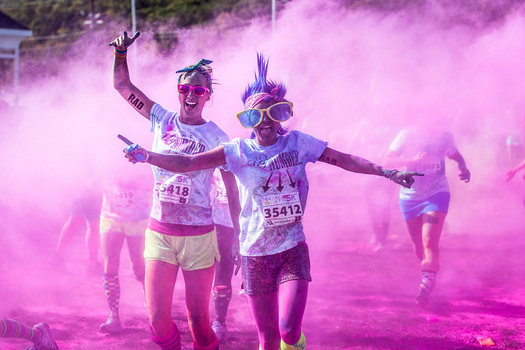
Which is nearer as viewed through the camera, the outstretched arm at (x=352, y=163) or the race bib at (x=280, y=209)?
the race bib at (x=280, y=209)

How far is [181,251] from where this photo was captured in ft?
13.5

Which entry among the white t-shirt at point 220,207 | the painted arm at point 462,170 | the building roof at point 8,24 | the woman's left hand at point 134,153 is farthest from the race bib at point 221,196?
the building roof at point 8,24

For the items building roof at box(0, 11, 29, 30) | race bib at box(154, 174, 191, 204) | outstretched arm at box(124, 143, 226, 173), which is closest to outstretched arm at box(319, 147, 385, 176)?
outstretched arm at box(124, 143, 226, 173)

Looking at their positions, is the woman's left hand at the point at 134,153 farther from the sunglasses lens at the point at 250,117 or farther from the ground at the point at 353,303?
the ground at the point at 353,303

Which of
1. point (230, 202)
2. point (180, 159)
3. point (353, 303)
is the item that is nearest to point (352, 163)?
point (230, 202)

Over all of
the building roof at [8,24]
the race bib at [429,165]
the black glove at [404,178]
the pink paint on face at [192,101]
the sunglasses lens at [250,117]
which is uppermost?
the building roof at [8,24]

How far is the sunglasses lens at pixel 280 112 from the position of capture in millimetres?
3848

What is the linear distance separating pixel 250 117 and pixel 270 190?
1.54 feet

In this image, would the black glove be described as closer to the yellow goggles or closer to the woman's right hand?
the yellow goggles

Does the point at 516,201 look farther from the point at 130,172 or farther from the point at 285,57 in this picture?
the point at 130,172

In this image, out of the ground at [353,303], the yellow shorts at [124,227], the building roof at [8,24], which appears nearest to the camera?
the ground at [353,303]

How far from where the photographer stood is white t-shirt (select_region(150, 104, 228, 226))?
411 cm

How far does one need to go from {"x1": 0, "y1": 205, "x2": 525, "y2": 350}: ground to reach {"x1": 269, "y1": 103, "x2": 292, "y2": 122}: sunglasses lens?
2058 millimetres

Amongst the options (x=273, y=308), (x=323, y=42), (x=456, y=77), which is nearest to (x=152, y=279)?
(x=273, y=308)
